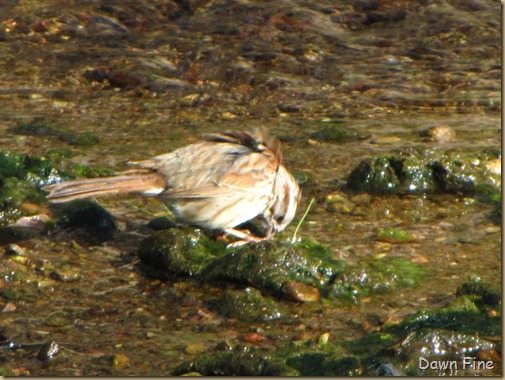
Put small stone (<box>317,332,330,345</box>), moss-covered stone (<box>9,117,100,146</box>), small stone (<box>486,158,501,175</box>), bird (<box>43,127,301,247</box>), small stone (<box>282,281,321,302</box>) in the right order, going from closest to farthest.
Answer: small stone (<box>317,332,330,345</box>) < small stone (<box>282,281,321,302</box>) < bird (<box>43,127,301,247</box>) < small stone (<box>486,158,501,175</box>) < moss-covered stone (<box>9,117,100,146</box>)

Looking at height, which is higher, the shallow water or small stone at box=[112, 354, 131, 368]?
small stone at box=[112, 354, 131, 368]

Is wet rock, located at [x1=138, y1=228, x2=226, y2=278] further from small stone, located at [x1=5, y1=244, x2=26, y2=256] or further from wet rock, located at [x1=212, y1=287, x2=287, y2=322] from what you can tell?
small stone, located at [x1=5, y1=244, x2=26, y2=256]

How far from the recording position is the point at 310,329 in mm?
4848

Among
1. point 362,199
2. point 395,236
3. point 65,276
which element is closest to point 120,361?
point 65,276

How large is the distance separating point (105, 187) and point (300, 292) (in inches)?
57.5

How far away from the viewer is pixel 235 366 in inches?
160

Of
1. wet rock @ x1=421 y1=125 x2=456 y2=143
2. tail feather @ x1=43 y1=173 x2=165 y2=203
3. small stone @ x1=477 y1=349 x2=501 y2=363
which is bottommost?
wet rock @ x1=421 y1=125 x2=456 y2=143

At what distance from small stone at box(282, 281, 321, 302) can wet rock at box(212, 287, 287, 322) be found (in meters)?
0.11

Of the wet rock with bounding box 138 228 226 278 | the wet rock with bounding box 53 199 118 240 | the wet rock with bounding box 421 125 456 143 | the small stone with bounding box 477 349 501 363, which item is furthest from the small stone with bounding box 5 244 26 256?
the wet rock with bounding box 421 125 456 143

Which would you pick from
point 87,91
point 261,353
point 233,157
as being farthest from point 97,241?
point 87,91

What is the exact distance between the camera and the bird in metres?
5.93

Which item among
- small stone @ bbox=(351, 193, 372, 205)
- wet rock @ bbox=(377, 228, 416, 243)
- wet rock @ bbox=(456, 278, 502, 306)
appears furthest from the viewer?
small stone @ bbox=(351, 193, 372, 205)

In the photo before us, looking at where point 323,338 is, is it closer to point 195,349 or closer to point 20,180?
point 195,349

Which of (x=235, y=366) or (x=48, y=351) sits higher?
(x=235, y=366)
